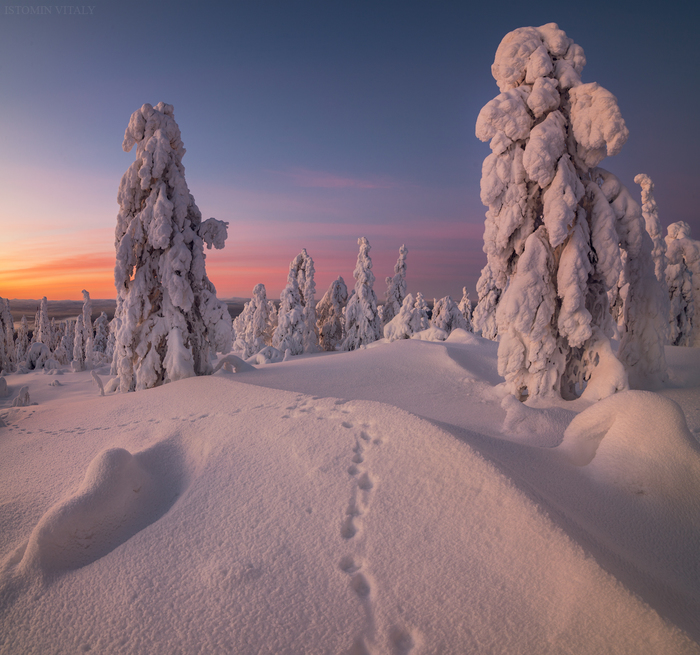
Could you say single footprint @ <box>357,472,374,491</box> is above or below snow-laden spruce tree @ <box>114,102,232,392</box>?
below

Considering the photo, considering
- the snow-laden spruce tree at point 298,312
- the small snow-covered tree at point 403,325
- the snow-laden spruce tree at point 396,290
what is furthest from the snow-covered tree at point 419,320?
the snow-laden spruce tree at point 396,290

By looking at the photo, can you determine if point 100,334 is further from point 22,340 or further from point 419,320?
point 419,320

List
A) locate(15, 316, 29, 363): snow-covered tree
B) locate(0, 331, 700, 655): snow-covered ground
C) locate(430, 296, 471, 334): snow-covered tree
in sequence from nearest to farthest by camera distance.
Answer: locate(0, 331, 700, 655): snow-covered ground, locate(430, 296, 471, 334): snow-covered tree, locate(15, 316, 29, 363): snow-covered tree

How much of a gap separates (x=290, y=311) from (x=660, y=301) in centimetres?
2395

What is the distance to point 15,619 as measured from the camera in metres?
2.37

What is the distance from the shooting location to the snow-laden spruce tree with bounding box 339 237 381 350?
30672mm

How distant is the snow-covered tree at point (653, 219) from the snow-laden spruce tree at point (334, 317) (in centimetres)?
2373

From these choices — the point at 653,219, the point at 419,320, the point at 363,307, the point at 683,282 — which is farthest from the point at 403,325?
the point at 683,282

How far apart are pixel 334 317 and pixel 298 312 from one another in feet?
25.7

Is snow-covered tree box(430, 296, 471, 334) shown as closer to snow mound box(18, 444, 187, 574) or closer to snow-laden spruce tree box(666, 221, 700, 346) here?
snow-laden spruce tree box(666, 221, 700, 346)

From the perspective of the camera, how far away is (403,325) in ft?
91.5

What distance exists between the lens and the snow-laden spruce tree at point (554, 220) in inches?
260

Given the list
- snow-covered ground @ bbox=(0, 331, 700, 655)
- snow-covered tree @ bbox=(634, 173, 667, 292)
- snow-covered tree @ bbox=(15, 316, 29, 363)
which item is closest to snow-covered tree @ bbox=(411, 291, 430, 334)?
snow-covered tree @ bbox=(634, 173, 667, 292)

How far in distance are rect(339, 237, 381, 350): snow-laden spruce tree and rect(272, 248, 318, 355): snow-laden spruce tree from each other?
3188 mm
